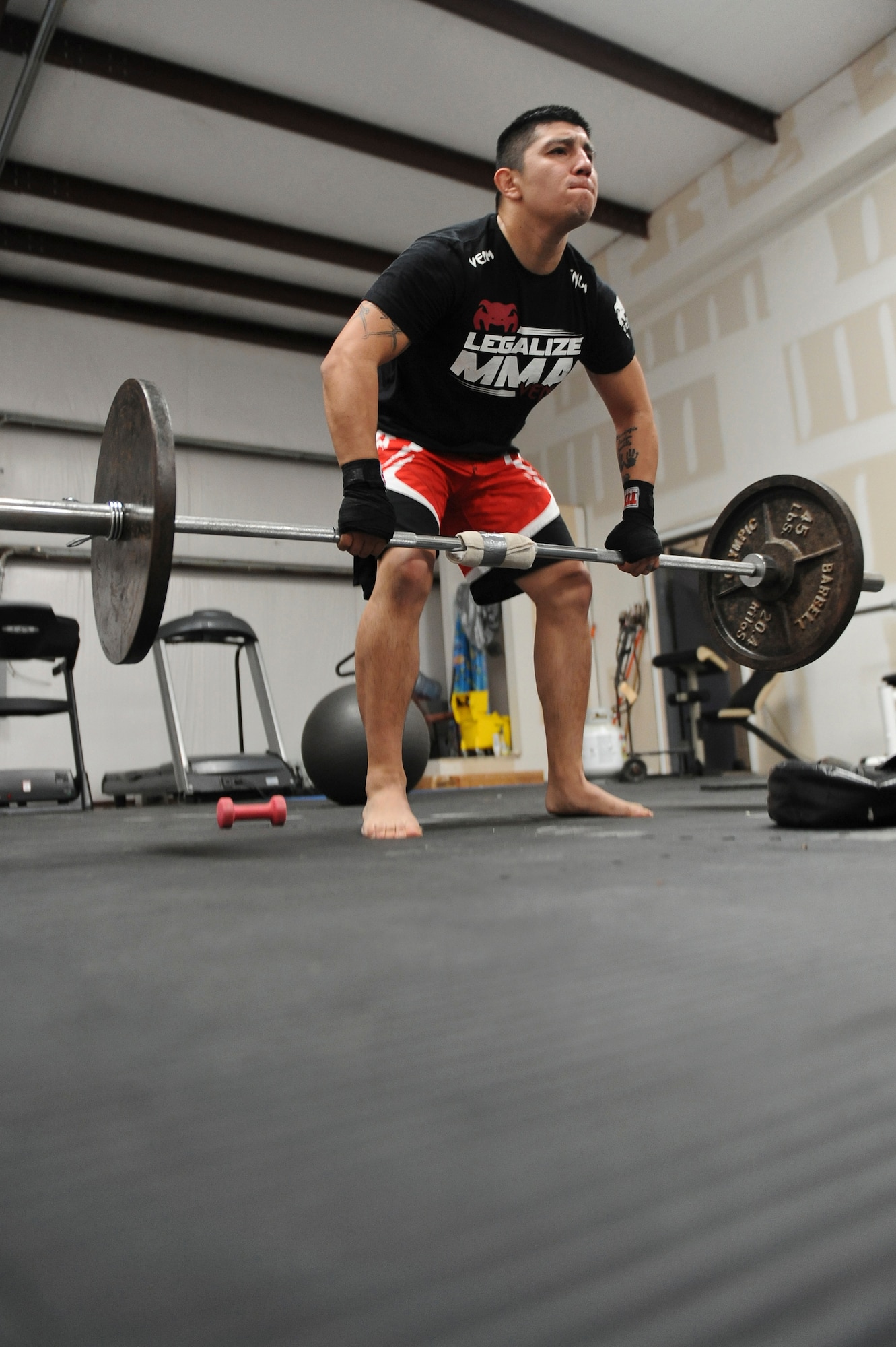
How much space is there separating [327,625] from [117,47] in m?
3.84

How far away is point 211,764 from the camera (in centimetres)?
461

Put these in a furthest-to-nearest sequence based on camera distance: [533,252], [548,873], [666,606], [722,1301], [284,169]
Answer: [666,606] < [284,169] < [533,252] < [548,873] < [722,1301]

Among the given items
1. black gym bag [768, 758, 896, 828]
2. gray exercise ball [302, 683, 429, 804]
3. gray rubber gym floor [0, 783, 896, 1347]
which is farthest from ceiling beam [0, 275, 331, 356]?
gray rubber gym floor [0, 783, 896, 1347]

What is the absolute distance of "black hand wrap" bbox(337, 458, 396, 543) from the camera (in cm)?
165

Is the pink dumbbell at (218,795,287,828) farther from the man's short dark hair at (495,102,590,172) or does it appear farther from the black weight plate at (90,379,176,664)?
the man's short dark hair at (495,102,590,172)

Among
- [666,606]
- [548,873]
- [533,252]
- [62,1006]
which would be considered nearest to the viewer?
[62,1006]

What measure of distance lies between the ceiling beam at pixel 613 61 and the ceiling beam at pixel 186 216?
1448 millimetres

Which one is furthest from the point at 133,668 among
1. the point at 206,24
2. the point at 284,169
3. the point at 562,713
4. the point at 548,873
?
the point at 548,873

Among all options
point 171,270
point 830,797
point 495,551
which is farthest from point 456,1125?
point 171,270

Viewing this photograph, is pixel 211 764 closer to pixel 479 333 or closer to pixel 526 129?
pixel 479 333

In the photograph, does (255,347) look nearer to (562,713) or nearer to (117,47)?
(117,47)

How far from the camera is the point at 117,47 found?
476 centimetres

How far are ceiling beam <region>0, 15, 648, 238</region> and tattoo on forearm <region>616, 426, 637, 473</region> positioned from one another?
154 inches

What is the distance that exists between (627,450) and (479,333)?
55 centimetres
